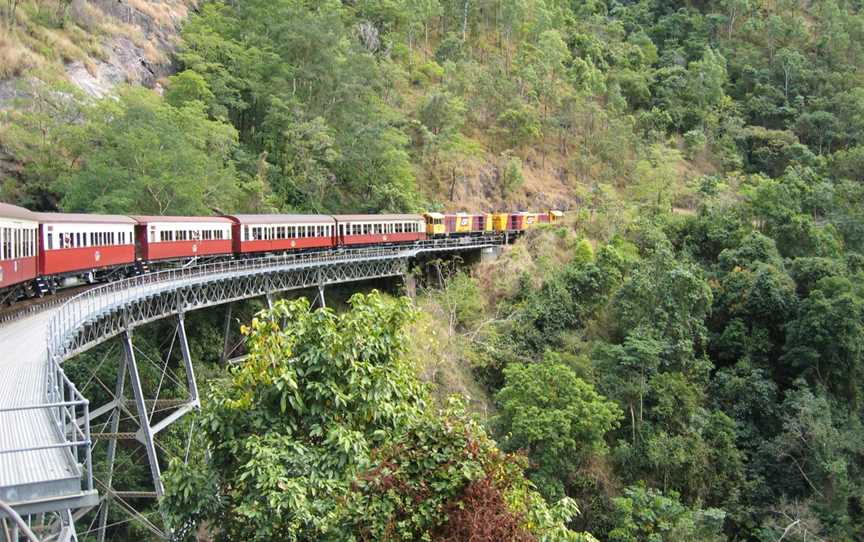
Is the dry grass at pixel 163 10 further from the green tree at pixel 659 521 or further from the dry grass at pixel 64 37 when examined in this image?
the green tree at pixel 659 521

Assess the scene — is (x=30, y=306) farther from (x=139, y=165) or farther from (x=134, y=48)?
(x=134, y=48)

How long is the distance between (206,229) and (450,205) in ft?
73.4

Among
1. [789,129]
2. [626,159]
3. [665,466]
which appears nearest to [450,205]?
[626,159]

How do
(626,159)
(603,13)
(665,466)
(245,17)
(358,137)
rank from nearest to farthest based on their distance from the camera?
(665,466), (358,137), (245,17), (626,159), (603,13)

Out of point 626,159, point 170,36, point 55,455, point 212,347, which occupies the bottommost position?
point 212,347

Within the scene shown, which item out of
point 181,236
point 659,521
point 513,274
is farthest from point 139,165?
point 659,521

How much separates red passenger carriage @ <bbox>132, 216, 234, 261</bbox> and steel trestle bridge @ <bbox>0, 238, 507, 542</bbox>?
1558 millimetres

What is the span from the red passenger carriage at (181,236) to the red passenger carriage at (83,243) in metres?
0.46

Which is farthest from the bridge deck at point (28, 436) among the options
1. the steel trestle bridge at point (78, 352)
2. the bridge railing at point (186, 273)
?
the bridge railing at point (186, 273)

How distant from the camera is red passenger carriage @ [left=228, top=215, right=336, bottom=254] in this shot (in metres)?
28.5

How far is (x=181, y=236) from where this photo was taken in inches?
1004

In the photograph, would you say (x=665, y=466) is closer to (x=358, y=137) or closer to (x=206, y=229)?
(x=206, y=229)

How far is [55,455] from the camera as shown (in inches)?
298

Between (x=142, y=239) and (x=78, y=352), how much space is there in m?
9.64
